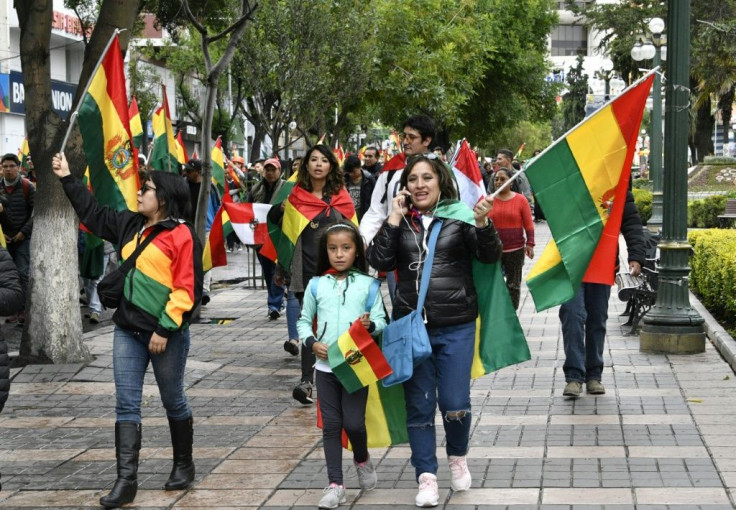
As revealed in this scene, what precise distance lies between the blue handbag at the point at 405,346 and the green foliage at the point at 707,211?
26.4 metres

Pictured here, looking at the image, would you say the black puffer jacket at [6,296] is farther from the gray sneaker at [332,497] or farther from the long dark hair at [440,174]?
the long dark hair at [440,174]

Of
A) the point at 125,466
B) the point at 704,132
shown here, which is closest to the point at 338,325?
the point at 125,466

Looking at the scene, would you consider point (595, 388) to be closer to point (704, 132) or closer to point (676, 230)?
point (676, 230)

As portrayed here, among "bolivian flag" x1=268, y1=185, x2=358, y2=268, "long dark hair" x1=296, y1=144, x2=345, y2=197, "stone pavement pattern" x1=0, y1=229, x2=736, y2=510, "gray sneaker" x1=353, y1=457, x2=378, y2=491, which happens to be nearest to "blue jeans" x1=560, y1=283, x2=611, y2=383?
"stone pavement pattern" x1=0, y1=229, x2=736, y2=510

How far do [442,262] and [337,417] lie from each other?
92cm

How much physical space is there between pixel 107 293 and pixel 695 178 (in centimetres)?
4328

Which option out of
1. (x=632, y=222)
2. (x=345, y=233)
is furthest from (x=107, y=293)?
(x=632, y=222)

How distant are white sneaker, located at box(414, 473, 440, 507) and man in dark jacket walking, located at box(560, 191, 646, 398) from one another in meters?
2.89

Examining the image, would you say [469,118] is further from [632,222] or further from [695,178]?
[632,222]

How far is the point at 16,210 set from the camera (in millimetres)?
13164

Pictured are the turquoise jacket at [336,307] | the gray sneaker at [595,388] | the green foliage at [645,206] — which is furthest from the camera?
the green foliage at [645,206]

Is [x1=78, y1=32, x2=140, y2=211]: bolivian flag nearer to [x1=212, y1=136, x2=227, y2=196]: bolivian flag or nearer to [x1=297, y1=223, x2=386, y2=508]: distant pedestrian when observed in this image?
[x1=297, y1=223, x2=386, y2=508]: distant pedestrian

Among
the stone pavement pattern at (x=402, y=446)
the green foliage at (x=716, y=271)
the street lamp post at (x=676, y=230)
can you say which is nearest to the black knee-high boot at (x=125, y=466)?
the stone pavement pattern at (x=402, y=446)

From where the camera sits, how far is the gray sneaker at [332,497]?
5.80 meters
